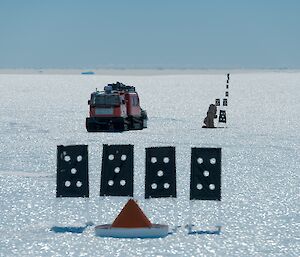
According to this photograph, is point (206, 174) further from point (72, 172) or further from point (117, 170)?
point (72, 172)

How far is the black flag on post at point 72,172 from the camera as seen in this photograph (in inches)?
576

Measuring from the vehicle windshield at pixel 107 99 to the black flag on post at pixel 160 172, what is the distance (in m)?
23.9

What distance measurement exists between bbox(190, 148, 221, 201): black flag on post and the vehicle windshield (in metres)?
23.9

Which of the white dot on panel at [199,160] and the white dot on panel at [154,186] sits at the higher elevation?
the white dot on panel at [199,160]

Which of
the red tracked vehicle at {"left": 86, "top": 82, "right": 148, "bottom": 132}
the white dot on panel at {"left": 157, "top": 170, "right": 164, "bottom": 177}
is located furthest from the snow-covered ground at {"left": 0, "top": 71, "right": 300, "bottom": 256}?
the red tracked vehicle at {"left": 86, "top": 82, "right": 148, "bottom": 132}

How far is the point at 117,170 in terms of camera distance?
14508mm

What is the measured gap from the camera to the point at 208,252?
12.5m

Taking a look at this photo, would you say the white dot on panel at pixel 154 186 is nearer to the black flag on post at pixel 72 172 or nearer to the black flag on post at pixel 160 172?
the black flag on post at pixel 160 172

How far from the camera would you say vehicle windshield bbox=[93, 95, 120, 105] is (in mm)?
38438

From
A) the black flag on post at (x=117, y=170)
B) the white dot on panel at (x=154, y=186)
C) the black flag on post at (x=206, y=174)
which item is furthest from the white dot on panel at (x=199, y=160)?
the black flag on post at (x=117, y=170)

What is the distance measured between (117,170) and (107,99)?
79.5ft

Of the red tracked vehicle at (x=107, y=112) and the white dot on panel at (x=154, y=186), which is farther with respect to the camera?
the red tracked vehicle at (x=107, y=112)

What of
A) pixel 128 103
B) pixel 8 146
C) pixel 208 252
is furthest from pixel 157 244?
pixel 128 103

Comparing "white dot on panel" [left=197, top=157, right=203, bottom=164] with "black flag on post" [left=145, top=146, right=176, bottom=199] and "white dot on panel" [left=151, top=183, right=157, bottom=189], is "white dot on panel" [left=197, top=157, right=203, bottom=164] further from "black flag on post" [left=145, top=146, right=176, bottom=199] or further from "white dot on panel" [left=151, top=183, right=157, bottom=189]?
"white dot on panel" [left=151, top=183, right=157, bottom=189]
